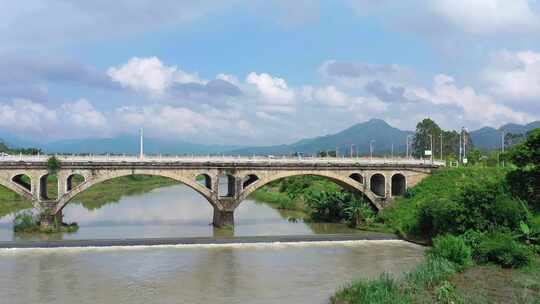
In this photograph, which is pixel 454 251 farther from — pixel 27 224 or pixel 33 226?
pixel 27 224

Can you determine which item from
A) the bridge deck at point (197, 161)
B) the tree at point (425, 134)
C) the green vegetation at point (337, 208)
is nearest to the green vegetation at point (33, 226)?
the bridge deck at point (197, 161)

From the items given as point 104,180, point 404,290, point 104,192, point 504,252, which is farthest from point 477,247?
point 104,192

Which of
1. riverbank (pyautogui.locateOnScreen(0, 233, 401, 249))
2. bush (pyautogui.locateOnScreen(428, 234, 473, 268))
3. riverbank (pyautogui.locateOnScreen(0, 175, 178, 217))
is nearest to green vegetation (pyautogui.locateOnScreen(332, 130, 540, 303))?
bush (pyautogui.locateOnScreen(428, 234, 473, 268))

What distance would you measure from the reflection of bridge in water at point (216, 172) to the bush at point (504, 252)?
2501 cm

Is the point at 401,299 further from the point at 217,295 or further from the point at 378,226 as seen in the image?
the point at 378,226

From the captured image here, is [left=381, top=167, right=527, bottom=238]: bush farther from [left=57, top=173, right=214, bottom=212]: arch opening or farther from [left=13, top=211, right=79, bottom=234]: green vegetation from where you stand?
[left=13, top=211, right=79, bottom=234]: green vegetation

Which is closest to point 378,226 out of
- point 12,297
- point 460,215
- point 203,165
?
point 460,215

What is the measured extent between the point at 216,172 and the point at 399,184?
75.3 feet

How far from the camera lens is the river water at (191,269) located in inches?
1273

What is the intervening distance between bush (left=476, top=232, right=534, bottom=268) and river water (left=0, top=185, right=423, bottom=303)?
5152 mm

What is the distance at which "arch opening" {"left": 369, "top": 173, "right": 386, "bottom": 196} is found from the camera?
6600 cm

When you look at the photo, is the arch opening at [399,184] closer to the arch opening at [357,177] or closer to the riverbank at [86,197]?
the arch opening at [357,177]

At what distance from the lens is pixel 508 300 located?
94.4 feet

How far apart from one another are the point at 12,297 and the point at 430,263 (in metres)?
24.6
